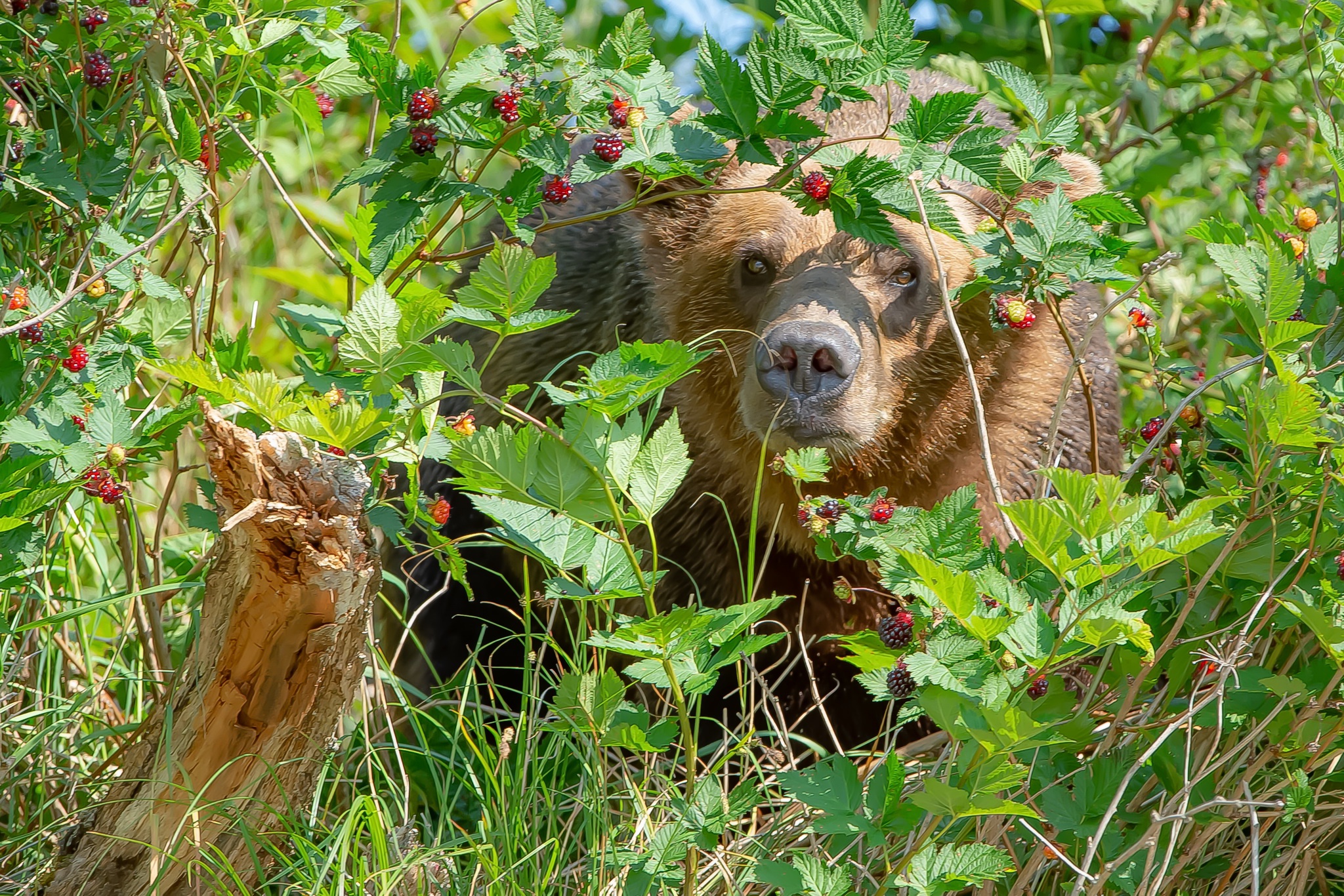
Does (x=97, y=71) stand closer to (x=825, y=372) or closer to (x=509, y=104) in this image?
(x=509, y=104)

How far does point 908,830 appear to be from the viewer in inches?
99.8

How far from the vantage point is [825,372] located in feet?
11.6

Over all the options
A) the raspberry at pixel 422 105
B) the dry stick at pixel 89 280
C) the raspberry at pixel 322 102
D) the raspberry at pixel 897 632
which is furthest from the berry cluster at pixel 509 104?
the raspberry at pixel 897 632

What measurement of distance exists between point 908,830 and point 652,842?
520mm

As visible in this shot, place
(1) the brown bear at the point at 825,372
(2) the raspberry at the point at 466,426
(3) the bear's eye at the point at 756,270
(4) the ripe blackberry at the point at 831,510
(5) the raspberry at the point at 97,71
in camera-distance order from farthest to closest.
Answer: (3) the bear's eye at the point at 756,270, (1) the brown bear at the point at 825,372, (5) the raspberry at the point at 97,71, (4) the ripe blackberry at the point at 831,510, (2) the raspberry at the point at 466,426

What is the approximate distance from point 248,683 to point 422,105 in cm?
127

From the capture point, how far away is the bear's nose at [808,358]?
3.50 meters

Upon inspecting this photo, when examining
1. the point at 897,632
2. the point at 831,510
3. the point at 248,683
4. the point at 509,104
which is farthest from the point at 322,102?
the point at 897,632

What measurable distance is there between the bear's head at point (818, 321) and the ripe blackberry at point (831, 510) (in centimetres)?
66

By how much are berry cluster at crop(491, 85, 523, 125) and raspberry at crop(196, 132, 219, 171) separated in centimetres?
86

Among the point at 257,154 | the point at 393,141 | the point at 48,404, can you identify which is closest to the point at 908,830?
the point at 393,141

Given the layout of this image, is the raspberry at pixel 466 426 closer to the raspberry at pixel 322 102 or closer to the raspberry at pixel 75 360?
the raspberry at pixel 75 360

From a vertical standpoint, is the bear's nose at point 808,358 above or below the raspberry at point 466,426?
below

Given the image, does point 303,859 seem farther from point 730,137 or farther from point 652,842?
point 730,137
